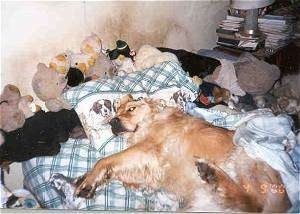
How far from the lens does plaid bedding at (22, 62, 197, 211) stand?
162 centimetres

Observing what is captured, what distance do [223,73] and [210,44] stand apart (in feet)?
0.81

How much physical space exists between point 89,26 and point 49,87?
363 millimetres

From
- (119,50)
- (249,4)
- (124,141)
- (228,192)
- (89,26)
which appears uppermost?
(249,4)

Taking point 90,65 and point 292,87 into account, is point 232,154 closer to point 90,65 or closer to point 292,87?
point 292,87

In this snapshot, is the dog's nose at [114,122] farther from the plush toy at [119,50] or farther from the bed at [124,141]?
the plush toy at [119,50]

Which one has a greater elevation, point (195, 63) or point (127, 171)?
point (195, 63)

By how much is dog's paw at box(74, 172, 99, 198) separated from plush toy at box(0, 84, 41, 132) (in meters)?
0.37

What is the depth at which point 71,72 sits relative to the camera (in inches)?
70.6

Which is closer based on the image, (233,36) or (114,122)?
(114,122)

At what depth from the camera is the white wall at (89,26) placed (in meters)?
1.74

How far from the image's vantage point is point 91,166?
65.6 inches

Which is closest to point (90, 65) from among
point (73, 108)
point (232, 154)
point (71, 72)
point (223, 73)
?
point (71, 72)
